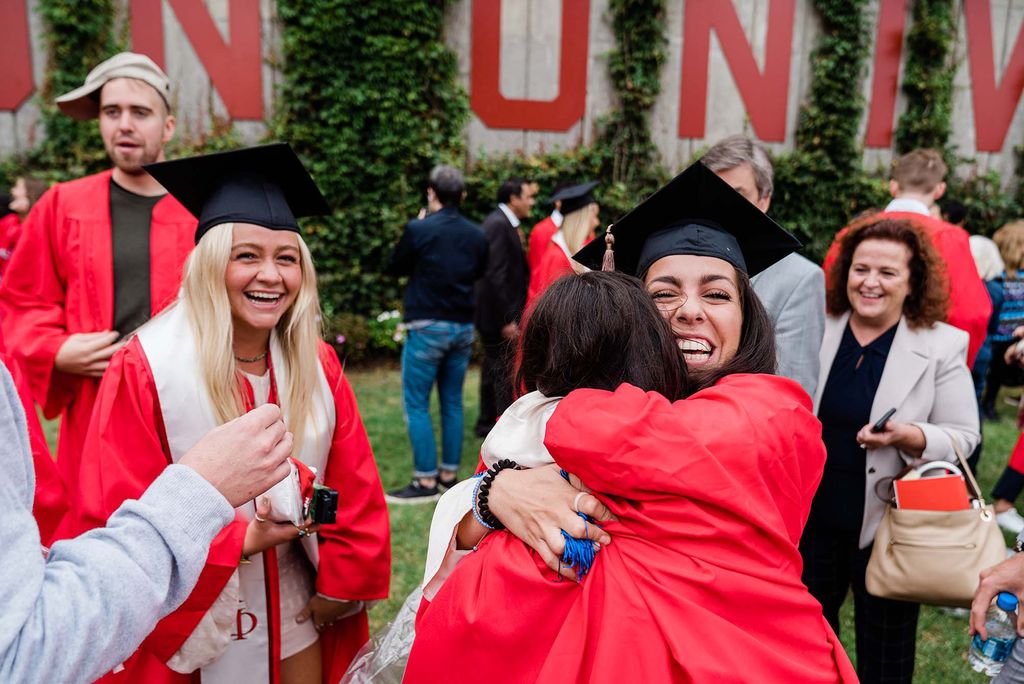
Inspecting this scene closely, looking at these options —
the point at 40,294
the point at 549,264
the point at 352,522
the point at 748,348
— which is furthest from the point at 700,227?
the point at 549,264

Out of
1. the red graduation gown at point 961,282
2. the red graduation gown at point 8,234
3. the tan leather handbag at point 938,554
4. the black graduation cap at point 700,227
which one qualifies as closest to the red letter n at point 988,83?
the red graduation gown at point 961,282

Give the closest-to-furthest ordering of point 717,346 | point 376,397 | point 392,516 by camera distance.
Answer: point 717,346, point 392,516, point 376,397

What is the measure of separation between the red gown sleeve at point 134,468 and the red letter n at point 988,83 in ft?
38.3

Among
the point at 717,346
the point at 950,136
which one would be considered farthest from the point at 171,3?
the point at 950,136

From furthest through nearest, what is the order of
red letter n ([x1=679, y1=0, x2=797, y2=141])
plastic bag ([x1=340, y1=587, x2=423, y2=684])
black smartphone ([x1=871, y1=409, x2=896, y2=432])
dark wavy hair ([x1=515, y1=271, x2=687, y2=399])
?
red letter n ([x1=679, y1=0, x2=797, y2=141]) < black smartphone ([x1=871, y1=409, x2=896, y2=432]) < plastic bag ([x1=340, y1=587, x2=423, y2=684]) < dark wavy hair ([x1=515, y1=271, x2=687, y2=399])

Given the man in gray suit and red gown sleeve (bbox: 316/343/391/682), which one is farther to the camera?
the man in gray suit

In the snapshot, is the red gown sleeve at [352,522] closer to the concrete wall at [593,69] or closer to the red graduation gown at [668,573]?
the red graduation gown at [668,573]

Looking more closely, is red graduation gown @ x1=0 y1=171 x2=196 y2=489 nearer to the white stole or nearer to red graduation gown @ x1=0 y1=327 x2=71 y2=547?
red graduation gown @ x1=0 y1=327 x2=71 y2=547

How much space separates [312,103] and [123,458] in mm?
7590

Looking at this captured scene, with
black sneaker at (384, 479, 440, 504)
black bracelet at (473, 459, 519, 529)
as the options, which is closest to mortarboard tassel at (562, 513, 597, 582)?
black bracelet at (473, 459, 519, 529)

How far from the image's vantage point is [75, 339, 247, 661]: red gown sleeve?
6.02 ft

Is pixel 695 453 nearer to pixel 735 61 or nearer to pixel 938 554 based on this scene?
pixel 938 554

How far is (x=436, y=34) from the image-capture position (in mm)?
8766

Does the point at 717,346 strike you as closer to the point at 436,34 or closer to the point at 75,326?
the point at 75,326
